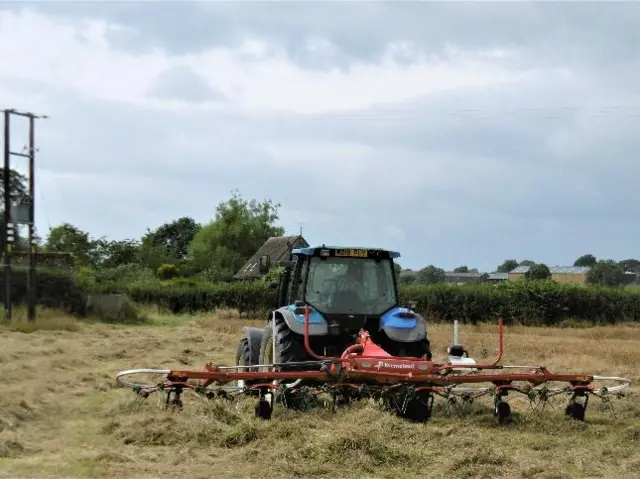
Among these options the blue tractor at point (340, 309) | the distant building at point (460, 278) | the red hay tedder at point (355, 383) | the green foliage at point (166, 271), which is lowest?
the red hay tedder at point (355, 383)

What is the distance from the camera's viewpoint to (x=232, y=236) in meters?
72.3

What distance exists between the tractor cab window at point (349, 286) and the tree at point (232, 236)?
57463 millimetres

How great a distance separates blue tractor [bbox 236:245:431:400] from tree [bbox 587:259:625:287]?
41.7 meters

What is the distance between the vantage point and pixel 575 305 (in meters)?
36.5

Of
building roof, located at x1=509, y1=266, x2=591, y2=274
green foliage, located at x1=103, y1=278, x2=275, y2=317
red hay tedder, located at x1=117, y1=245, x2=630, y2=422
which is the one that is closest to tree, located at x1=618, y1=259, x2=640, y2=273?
building roof, located at x1=509, y1=266, x2=591, y2=274

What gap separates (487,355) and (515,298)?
1871cm

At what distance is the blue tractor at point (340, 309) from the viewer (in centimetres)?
911

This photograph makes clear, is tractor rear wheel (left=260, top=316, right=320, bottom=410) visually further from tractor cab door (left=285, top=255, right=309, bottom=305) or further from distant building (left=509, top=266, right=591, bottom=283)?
distant building (left=509, top=266, right=591, bottom=283)

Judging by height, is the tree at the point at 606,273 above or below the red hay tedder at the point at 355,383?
above

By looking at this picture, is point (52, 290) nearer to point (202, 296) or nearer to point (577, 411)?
point (202, 296)

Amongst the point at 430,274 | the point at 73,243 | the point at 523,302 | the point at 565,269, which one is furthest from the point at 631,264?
the point at 73,243

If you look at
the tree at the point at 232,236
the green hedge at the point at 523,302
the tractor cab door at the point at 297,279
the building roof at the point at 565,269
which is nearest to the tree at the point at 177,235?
the tree at the point at 232,236

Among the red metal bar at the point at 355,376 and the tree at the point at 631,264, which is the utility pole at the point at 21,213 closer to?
the red metal bar at the point at 355,376

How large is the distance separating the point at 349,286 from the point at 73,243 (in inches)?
2204
